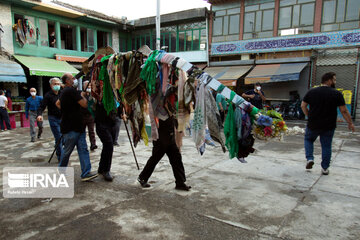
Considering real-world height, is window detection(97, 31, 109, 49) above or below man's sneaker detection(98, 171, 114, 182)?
above

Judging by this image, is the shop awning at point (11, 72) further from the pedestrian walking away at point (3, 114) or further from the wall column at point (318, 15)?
the wall column at point (318, 15)

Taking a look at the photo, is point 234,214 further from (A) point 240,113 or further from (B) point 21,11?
(B) point 21,11

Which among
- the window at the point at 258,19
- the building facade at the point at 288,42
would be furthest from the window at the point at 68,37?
the window at the point at 258,19

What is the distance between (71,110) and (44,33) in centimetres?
1737

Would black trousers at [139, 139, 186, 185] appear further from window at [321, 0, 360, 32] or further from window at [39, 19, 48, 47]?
window at [39, 19, 48, 47]

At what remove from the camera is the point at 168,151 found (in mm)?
3771

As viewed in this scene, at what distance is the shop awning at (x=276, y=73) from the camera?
1462 centimetres

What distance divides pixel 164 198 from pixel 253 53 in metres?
15.5

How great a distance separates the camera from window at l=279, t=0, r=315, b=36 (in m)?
15.2

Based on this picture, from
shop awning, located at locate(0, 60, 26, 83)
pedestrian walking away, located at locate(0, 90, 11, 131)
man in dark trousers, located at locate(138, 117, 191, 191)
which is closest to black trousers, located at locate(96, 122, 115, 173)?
man in dark trousers, located at locate(138, 117, 191, 191)

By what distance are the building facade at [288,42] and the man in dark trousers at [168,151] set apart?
12686 millimetres

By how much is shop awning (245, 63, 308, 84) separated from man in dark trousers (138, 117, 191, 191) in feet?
41.5

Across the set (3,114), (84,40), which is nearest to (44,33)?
(84,40)

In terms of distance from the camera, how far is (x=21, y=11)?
16.9 m
